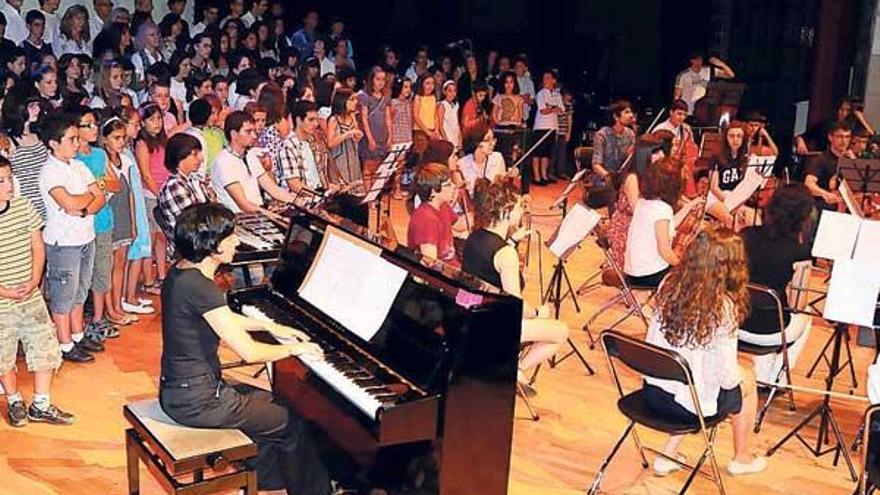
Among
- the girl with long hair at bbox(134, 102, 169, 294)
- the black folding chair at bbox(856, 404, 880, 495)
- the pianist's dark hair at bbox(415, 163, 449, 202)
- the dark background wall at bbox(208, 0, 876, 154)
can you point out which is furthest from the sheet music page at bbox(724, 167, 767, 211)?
the dark background wall at bbox(208, 0, 876, 154)

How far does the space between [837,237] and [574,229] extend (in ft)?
4.38

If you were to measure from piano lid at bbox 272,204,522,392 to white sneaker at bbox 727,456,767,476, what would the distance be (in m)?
1.69

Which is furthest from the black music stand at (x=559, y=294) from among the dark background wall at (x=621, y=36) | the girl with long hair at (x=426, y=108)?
the dark background wall at (x=621, y=36)

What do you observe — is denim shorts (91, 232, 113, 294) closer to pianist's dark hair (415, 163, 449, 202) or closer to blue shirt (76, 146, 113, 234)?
blue shirt (76, 146, 113, 234)

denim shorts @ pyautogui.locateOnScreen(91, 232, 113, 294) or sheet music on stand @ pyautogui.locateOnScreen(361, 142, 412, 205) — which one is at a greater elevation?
sheet music on stand @ pyautogui.locateOnScreen(361, 142, 412, 205)

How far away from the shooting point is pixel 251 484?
3615mm

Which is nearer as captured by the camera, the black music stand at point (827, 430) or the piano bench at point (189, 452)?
the piano bench at point (189, 452)

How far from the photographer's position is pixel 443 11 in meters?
14.3

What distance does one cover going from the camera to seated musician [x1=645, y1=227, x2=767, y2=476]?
409 centimetres

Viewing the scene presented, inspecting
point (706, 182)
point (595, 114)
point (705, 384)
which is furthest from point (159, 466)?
point (595, 114)

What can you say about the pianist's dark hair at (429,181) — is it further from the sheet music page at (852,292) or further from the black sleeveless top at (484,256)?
the sheet music page at (852,292)

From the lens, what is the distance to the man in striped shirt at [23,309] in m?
4.54

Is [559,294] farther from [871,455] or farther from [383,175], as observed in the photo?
[871,455]

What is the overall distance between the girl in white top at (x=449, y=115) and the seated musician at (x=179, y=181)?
17.1 ft
